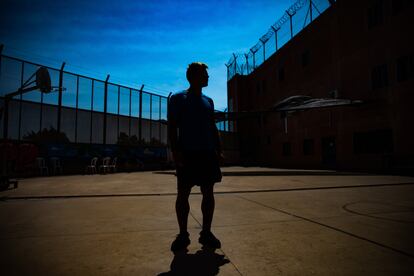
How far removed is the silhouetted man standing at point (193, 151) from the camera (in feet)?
7.07

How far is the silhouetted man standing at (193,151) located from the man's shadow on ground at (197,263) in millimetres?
166

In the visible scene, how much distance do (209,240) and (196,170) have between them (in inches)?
21.9

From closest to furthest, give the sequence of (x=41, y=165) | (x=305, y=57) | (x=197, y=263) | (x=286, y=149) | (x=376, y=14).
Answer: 1. (x=197, y=263)
2. (x=376, y=14)
3. (x=41, y=165)
4. (x=305, y=57)
5. (x=286, y=149)

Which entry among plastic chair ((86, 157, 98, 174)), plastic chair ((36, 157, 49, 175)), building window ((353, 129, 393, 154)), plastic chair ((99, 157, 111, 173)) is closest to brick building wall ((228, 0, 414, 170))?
building window ((353, 129, 393, 154))

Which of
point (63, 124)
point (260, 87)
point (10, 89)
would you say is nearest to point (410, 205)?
point (10, 89)

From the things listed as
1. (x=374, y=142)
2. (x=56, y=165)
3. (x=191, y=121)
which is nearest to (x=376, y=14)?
(x=374, y=142)

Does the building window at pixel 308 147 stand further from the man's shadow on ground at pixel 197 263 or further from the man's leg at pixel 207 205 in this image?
the man's shadow on ground at pixel 197 263

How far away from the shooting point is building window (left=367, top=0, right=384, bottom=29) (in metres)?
13.4

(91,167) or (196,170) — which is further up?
(196,170)

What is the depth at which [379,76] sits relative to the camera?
44.5 ft

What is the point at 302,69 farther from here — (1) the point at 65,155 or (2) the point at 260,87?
(1) the point at 65,155

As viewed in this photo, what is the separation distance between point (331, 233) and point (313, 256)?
2.16ft

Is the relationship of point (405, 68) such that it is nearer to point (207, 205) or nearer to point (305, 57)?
point (305, 57)

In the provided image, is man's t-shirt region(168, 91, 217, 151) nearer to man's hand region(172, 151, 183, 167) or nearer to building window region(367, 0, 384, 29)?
man's hand region(172, 151, 183, 167)
